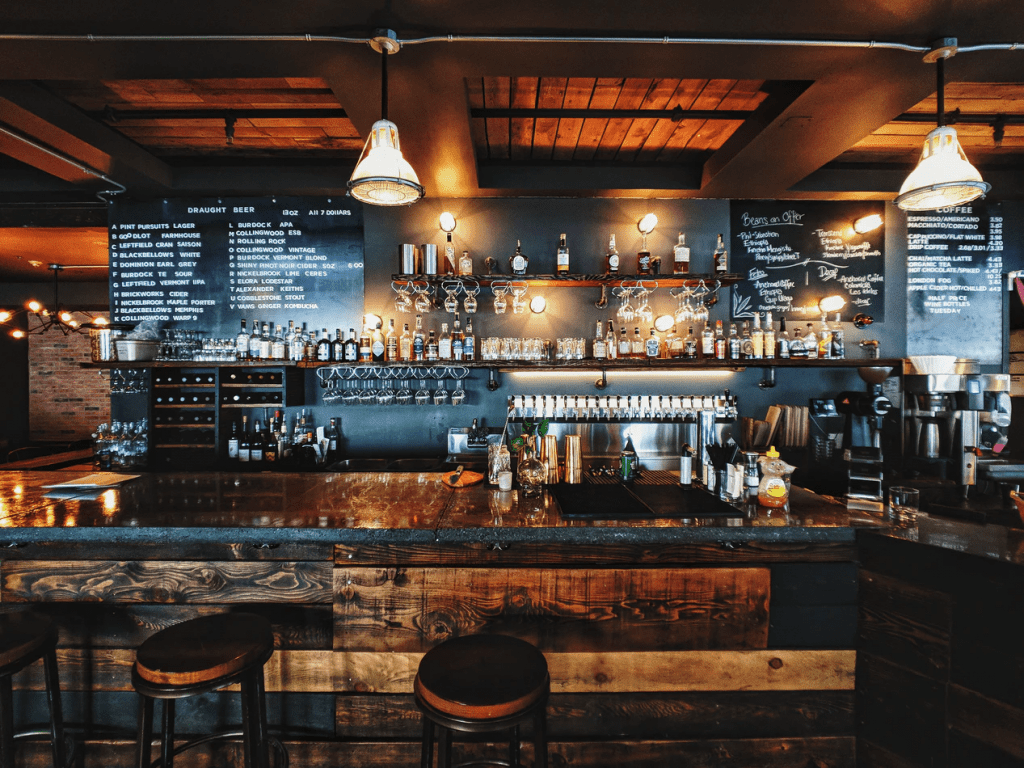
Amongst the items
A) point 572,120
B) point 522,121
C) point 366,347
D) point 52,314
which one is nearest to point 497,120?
point 522,121

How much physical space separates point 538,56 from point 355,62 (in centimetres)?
79

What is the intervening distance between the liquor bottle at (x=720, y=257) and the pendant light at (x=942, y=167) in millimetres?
1535

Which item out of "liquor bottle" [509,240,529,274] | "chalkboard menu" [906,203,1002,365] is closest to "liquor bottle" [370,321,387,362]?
"liquor bottle" [509,240,529,274]

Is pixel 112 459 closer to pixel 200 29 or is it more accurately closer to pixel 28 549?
pixel 28 549

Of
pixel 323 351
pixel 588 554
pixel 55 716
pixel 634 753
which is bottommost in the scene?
pixel 634 753

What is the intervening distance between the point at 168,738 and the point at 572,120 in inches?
138

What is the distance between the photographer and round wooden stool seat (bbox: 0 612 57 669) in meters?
1.39

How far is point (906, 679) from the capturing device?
1.60m

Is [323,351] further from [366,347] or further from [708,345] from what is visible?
[708,345]

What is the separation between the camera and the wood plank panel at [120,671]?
174cm

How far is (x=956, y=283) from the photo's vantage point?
12.9 ft

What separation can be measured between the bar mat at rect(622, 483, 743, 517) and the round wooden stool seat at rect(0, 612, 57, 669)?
6.67 feet

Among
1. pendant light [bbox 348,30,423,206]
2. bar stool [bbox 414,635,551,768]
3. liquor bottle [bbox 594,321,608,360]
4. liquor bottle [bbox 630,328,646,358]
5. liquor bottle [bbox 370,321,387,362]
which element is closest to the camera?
bar stool [bbox 414,635,551,768]

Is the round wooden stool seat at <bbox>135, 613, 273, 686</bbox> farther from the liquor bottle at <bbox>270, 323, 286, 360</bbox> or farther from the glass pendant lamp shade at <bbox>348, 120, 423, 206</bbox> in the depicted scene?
the liquor bottle at <bbox>270, 323, 286, 360</bbox>
